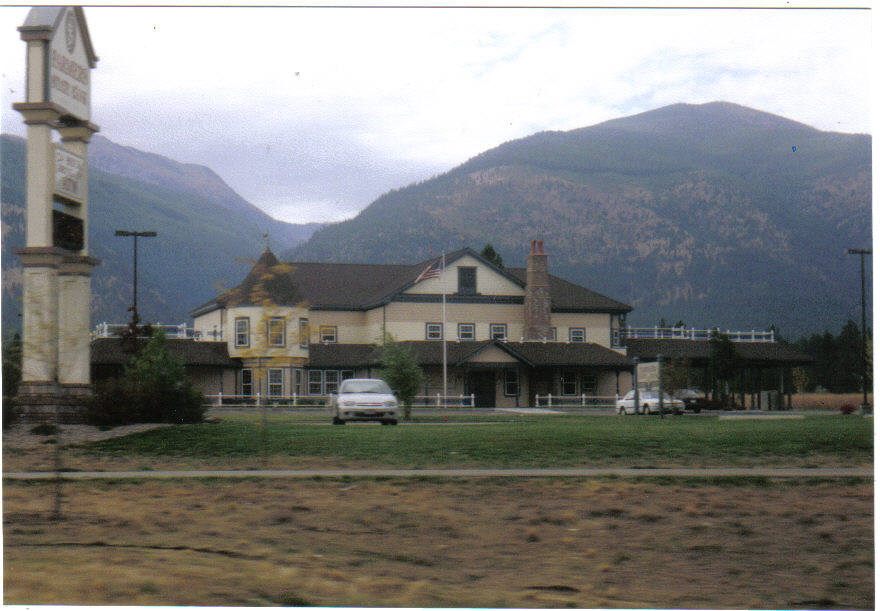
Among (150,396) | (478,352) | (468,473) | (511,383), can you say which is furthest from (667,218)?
(468,473)

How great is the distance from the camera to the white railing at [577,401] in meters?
51.1

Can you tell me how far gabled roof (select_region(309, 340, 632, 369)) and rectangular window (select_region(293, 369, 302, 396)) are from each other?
720 mm

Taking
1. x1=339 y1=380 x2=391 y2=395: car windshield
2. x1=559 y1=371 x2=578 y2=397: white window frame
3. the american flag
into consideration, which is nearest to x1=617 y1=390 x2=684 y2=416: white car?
x1=559 y1=371 x2=578 y2=397: white window frame

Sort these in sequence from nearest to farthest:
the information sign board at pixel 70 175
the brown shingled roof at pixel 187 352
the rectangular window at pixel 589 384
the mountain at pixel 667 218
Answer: the information sign board at pixel 70 175, the brown shingled roof at pixel 187 352, the rectangular window at pixel 589 384, the mountain at pixel 667 218

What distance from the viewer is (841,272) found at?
86.4 metres

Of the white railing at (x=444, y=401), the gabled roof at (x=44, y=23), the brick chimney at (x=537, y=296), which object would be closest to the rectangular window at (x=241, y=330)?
the white railing at (x=444, y=401)

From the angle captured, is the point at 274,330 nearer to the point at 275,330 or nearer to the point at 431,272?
the point at 275,330

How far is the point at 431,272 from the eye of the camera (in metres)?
50.3

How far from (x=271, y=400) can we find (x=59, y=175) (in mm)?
26309

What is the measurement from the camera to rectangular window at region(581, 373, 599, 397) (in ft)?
172

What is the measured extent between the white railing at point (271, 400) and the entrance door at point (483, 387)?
8649mm

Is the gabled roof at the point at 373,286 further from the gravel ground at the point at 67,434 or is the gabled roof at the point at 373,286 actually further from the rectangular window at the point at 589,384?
the gravel ground at the point at 67,434

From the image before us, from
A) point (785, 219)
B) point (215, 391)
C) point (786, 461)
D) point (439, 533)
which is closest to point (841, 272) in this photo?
point (785, 219)

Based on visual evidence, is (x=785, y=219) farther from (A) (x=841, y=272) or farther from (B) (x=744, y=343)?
(B) (x=744, y=343)
